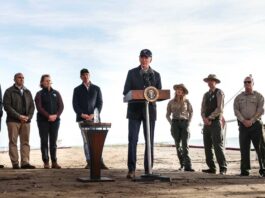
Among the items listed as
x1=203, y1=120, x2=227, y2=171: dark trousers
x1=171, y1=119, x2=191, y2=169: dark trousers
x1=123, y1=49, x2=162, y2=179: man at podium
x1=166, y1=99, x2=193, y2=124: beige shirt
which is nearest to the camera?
x1=123, y1=49, x2=162, y2=179: man at podium

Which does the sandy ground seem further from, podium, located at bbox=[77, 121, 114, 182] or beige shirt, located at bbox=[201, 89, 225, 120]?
beige shirt, located at bbox=[201, 89, 225, 120]

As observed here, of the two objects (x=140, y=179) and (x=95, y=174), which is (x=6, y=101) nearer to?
(x=95, y=174)

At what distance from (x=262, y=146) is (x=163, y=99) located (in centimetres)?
283

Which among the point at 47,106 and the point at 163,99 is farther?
the point at 47,106

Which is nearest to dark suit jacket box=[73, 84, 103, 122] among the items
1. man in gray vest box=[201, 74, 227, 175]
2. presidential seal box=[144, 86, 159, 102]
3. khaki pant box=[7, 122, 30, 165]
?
khaki pant box=[7, 122, 30, 165]

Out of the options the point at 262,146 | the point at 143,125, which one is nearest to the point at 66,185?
the point at 143,125

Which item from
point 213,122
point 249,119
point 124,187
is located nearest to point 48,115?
point 213,122

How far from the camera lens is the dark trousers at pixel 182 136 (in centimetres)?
924

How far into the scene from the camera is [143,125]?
6.94 metres

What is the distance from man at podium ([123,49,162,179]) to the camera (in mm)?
6828

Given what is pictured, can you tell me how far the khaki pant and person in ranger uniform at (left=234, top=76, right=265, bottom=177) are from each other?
4095mm

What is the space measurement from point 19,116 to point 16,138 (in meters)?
0.46

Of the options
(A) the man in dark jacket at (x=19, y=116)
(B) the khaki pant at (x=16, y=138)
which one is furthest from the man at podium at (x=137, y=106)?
(B) the khaki pant at (x=16, y=138)

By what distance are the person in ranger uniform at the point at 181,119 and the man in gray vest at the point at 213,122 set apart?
0.46 metres
